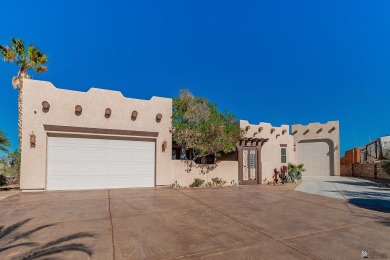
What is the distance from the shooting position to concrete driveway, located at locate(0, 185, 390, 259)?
171 inches

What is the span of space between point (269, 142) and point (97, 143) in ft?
45.3

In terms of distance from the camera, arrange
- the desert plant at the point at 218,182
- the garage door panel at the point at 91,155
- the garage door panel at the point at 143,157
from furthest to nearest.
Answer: the desert plant at the point at 218,182, the garage door panel at the point at 143,157, the garage door panel at the point at 91,155

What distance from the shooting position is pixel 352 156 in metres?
30.5

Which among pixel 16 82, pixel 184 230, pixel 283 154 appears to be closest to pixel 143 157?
pixel 16 82

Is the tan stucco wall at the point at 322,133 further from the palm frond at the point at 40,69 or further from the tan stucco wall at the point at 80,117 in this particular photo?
the palm frond at the point at 40,69

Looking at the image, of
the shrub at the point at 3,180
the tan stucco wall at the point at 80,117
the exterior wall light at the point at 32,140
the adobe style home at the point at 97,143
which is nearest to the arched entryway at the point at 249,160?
the adobe style home at the point at 97,143

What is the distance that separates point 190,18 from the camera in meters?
40.4

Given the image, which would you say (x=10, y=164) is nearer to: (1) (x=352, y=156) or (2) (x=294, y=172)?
(2) (x=294, y=172)

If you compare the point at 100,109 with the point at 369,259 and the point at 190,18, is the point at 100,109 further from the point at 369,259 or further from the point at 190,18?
the point at 190,18

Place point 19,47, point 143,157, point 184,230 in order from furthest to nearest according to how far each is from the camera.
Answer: point 143,157 → point 19,47 → point 184,230

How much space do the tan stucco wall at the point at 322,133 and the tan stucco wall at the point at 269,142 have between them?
5.04 m

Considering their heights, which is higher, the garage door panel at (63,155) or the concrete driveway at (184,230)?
the garage door panel at (63,155)

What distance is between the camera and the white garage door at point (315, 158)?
80.9ft

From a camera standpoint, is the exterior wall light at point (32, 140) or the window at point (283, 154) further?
the window at point (283, 154)
